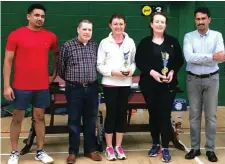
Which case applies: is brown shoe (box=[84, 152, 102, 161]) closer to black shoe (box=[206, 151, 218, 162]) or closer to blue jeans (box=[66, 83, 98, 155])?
blue jeans (box=[66, 83, 98, 155])

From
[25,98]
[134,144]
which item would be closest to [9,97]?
[25,98]

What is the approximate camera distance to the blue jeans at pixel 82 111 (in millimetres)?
3627

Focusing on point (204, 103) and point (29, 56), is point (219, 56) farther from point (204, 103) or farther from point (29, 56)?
point (29, 56)

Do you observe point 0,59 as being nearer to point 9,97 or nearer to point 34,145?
point 34,145

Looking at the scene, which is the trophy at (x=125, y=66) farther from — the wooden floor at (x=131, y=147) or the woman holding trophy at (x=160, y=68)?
the wooden floor at (x=131, y=147)

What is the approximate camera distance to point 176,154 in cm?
399

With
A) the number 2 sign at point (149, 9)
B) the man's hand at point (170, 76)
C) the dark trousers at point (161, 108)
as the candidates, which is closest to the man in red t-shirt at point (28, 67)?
the dark trousers at point (161, 108)

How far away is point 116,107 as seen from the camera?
3.71 m

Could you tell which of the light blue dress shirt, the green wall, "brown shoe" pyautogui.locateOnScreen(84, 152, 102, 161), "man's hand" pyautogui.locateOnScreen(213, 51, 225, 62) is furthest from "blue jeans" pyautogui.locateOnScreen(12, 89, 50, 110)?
the green wall

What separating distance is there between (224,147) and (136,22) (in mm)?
2590

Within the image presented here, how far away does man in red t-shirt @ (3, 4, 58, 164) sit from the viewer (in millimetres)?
3439

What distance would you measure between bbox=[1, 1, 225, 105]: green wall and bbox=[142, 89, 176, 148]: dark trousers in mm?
2410

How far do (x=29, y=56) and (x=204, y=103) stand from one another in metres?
1.77

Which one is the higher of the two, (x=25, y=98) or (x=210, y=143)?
(x=25, y=98)
